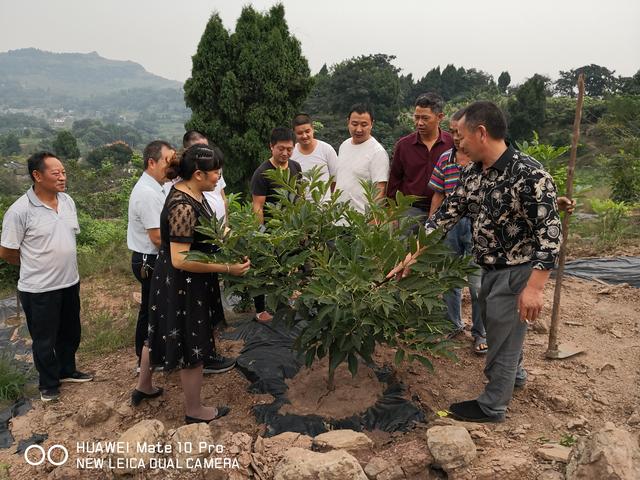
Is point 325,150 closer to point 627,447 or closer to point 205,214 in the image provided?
point 205,214

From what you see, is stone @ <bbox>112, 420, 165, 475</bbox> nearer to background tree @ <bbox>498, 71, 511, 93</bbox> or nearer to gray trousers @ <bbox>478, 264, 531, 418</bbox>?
gray trousers @ <bbox>478, 264, 531, 418</bbox>

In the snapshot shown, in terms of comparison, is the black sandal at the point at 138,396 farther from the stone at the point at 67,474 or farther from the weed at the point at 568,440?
the weed at the point at 568,440

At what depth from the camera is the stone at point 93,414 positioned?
276 centimetres

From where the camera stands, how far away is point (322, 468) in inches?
78.3

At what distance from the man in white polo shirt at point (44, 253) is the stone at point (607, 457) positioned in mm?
2963

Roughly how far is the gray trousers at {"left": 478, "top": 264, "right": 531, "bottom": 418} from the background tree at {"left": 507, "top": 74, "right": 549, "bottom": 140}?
913 inches

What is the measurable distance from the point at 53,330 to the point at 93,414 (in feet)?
2.20

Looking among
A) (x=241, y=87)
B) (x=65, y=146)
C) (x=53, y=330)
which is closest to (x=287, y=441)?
(x=53, y=330)

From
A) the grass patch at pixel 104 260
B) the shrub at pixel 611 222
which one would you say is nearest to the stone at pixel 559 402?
the shrub at pixel 611 222

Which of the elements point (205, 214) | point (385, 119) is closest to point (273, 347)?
point (205, 214)

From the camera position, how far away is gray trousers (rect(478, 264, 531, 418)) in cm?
241

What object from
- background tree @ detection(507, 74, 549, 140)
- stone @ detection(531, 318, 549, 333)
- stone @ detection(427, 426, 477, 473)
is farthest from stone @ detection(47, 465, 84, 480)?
background tree @ detection(507, 74, 549, 140)

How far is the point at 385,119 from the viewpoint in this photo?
28.2m

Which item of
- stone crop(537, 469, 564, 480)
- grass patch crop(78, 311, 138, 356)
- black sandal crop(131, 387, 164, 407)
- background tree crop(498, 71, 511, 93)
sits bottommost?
grass patch crop(78, 311, 138, 356)
